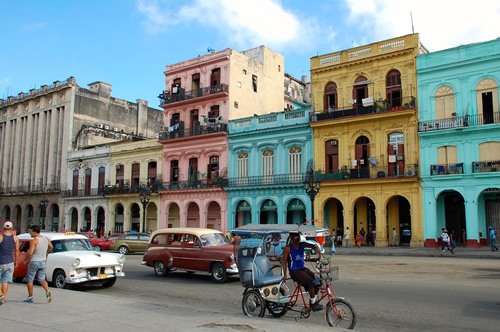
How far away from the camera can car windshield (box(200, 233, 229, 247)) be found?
15.6m

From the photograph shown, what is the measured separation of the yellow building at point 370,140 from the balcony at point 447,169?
1.16m

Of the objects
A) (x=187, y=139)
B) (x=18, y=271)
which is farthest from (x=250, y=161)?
(x=18, y=271)

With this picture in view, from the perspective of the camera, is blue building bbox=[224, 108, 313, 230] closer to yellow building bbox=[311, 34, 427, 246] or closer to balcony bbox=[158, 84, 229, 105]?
yellow building bbox=[311, 34, 427, 246]

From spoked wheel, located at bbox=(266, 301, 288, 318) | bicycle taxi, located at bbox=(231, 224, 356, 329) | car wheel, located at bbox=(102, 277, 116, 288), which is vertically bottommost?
car wheel, located at bbox=(102, 277, 116, 288)

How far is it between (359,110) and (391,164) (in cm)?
422

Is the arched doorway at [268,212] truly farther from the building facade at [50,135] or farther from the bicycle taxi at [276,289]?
the bicycle taxi at [276,289]

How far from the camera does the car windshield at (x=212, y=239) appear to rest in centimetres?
1564

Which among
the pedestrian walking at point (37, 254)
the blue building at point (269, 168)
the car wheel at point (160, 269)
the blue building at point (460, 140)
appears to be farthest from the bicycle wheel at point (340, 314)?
the blue building at point (269, 168)

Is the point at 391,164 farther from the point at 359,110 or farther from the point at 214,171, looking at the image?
the point at 214,171

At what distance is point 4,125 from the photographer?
56.8m

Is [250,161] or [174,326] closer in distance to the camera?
[174,326]

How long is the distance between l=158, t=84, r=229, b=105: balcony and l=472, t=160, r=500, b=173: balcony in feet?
64.5

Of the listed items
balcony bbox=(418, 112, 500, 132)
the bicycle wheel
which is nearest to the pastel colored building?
balcony bbox=(418, 112, 500, 132)

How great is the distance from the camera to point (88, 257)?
12758 millimetres
